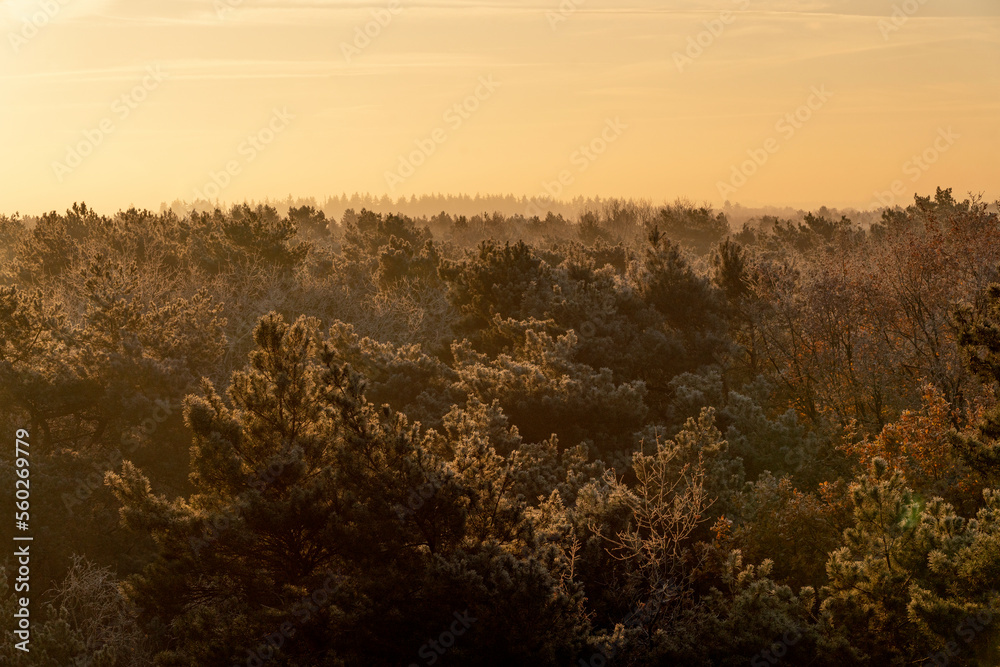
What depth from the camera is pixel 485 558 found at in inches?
379

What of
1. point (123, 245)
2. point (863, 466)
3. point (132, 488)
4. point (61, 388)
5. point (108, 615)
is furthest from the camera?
point (123, 245)

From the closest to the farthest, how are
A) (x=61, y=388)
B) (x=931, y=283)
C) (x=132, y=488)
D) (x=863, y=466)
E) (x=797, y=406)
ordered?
1. (x=132, y=488)
2. (x=863, y=466)
3. (x=61, y=388)
4. (x=931, y=283)
5. (x=797, y=406)

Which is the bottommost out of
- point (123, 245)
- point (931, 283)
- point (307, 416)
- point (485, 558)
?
point (485, 558)

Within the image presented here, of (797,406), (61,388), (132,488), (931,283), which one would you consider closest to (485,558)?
(132,488)

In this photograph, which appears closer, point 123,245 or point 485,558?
point 485,558

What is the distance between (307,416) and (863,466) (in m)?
12.6

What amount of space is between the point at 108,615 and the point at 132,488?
6391 mm

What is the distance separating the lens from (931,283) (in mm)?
21844

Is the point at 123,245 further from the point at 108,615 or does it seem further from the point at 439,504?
the point at 439,504

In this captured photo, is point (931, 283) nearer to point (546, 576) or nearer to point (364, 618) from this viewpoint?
point (546, 576)

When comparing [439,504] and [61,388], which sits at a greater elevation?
[61,388]

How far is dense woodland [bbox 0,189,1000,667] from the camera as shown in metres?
9.72

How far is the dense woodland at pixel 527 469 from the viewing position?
31.9 ft

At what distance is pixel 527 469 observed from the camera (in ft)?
53.9
